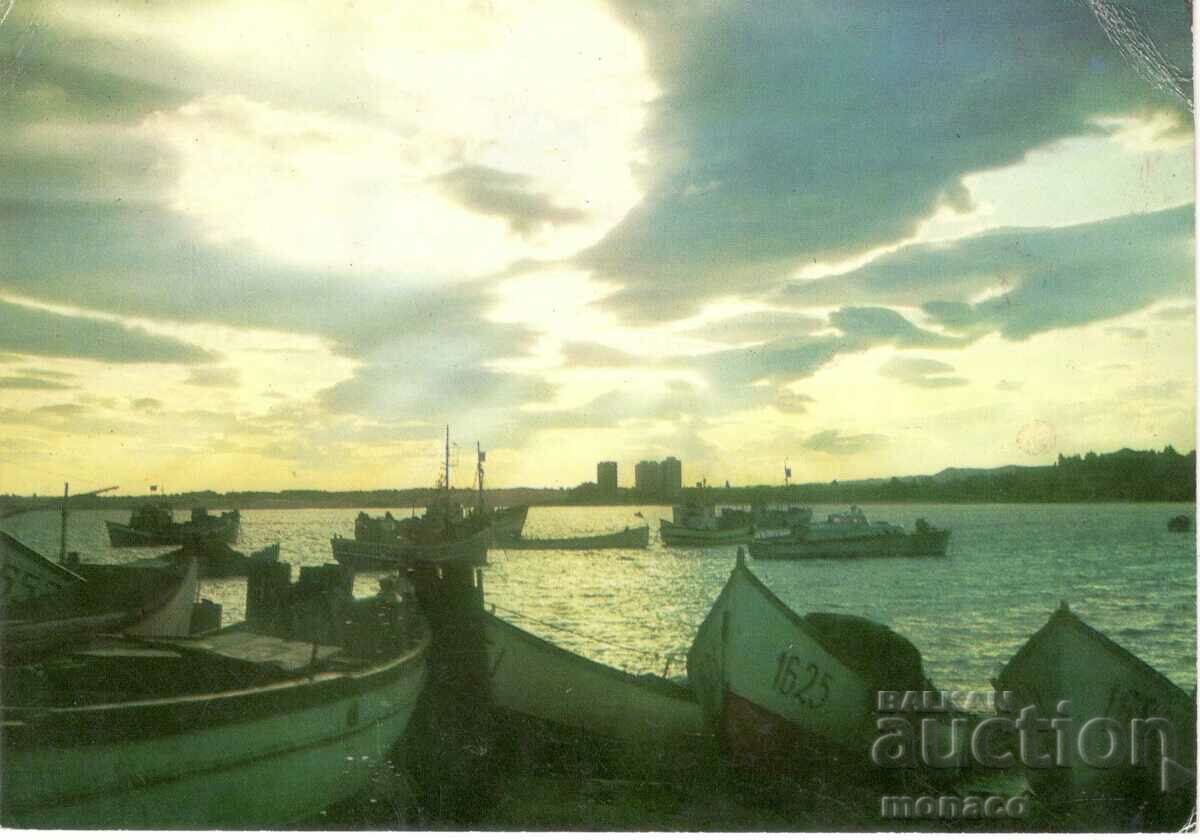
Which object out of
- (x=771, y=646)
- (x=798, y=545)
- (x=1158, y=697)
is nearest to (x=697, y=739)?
(x=771, y=646)

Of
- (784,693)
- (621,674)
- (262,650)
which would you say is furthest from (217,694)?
(784,693)

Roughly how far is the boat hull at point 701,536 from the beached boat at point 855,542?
11.6 metres

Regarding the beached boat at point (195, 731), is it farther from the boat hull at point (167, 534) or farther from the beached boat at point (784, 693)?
the boat hull at point (167, 534)

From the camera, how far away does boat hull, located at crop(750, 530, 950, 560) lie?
3900 centimetres

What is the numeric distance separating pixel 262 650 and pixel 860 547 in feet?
115

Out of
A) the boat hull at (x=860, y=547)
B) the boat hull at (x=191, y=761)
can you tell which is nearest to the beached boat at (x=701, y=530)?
the boat hull at (x=860, y=547)

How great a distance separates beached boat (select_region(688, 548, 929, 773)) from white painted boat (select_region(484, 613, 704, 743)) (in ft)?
1.45

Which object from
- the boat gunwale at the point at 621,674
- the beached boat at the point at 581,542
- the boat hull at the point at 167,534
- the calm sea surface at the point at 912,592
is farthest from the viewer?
the beached boat at the point at 581,542

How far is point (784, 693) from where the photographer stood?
7.99m

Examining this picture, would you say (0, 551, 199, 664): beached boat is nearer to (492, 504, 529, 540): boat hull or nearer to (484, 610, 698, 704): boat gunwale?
(484, 610, 698, 704): boat gunwale

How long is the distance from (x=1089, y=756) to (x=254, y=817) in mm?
5849

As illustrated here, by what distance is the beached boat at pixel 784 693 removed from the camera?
7.96 metres

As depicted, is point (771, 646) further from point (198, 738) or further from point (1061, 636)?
point (198, 738)

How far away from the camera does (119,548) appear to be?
152 ft
